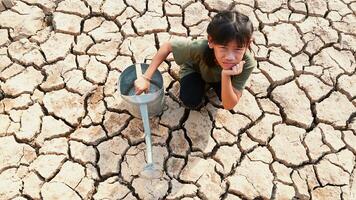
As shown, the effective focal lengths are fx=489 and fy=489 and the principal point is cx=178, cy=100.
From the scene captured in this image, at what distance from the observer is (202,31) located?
12.1ft

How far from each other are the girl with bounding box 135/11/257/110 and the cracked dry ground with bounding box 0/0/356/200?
232 millimetres

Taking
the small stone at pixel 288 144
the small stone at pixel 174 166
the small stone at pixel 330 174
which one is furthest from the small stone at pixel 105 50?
the small stone at pixel 330 174

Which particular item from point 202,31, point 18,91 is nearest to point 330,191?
point 202,31

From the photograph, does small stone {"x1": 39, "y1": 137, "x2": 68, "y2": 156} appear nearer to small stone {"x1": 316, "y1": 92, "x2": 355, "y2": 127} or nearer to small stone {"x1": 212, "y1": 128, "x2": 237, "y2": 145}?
small stone {"x1": 212, "y1": 128, "x2": 237, "y2": 145}

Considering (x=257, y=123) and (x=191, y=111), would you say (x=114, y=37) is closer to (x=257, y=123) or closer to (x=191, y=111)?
(x=191, y=111)

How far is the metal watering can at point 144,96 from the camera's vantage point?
9.17ft

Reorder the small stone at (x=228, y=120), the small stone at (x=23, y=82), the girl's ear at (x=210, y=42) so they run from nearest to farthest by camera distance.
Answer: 1. the girl's ear at (x=210, y=42)
2. the small stone at (x=228, y=120)
3. the small stone at (x=23, y=82)

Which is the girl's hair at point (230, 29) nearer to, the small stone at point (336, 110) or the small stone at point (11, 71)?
the small stone at point (336, 110)

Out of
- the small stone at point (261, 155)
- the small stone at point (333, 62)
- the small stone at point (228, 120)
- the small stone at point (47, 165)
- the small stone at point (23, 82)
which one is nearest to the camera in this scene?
the small stone at point (47, 165)

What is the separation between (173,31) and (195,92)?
2.46ft

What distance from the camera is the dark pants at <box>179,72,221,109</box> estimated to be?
3088mm

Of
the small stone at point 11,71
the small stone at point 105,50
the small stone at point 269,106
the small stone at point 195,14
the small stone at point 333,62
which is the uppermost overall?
the small stone at point 195,14

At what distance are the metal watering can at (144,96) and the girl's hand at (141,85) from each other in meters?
Result: 0.03

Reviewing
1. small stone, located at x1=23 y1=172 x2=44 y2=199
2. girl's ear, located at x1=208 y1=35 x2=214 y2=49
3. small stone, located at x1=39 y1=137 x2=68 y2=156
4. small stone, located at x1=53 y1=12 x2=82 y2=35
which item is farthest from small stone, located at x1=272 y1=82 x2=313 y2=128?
small stone, located at x1=23 y1=172 x2=44 y2=199
